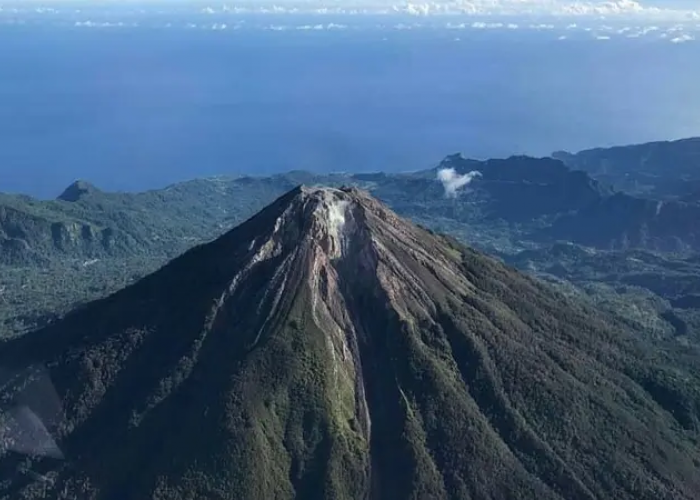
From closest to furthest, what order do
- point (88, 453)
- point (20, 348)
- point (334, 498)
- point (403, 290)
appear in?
point (334, 498) → point (88, 453) → point (403, 290) → point (20, 348)

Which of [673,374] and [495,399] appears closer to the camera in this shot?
[495,399]

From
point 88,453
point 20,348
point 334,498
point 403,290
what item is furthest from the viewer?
point 20,348

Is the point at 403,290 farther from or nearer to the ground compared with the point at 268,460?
farther from the ground

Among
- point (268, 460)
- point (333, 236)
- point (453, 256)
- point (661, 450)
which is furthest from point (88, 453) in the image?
point (661, 450)

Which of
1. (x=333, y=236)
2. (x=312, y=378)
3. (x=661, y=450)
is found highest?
(x=333, y=236)

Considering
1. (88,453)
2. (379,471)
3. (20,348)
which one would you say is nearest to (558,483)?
(379,471)

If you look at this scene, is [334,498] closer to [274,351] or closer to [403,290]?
[274,351]
